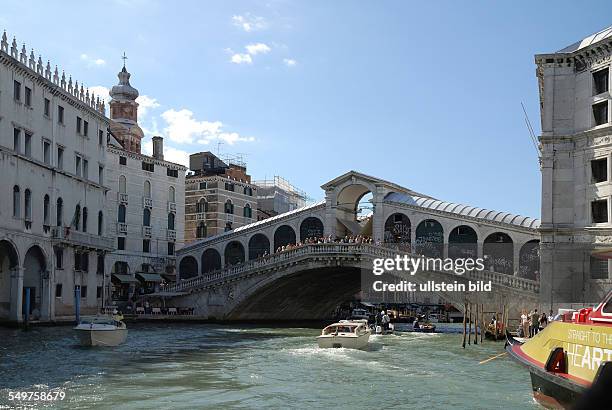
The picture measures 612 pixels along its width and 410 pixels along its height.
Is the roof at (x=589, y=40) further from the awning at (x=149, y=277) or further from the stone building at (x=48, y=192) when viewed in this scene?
the awning at (x=149, y=277)

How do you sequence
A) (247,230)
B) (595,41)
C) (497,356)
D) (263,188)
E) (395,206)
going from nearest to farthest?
(497,356), (595,41), (395,206), (247,230), (263,188)

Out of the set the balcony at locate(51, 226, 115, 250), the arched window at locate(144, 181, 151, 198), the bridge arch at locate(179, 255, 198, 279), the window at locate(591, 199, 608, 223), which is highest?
the arched window at locate(144, 181, 151, 198)

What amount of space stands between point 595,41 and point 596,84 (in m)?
1.55

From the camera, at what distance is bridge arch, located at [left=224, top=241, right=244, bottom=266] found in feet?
152

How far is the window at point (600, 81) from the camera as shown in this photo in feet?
89.7

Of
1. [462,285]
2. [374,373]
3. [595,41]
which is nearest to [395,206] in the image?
[462,285]

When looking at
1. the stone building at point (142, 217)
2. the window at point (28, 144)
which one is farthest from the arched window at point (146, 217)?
the window at point (28, 144)

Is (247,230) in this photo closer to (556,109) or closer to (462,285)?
(462,285)

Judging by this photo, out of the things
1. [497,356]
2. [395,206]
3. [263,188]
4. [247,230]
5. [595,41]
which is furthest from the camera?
[263,188]

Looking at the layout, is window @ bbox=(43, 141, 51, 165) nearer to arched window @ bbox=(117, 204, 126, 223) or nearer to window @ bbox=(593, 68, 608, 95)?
arched window @ bbox=(117, 204, 126, 223)

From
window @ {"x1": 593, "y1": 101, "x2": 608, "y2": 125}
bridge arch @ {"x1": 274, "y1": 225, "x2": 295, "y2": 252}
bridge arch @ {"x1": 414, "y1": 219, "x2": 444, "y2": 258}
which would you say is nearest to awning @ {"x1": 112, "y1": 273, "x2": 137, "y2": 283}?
bridge arch @ {"x1": 274, "y1": 225, "x2": 295, "y2": 252}

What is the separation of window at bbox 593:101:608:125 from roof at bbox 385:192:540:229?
8.93m

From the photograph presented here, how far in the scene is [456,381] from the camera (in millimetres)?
16312

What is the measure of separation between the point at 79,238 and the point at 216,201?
19.0 metres
